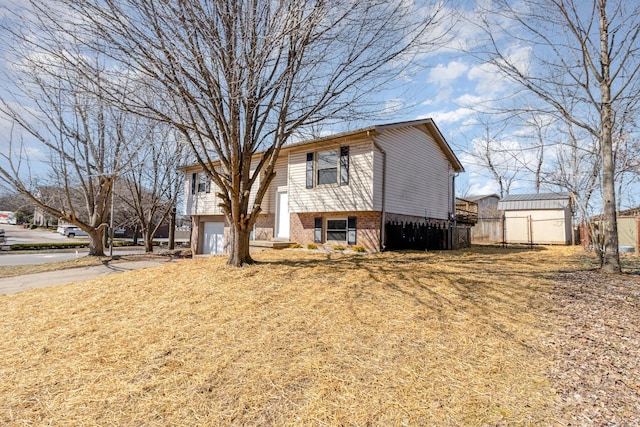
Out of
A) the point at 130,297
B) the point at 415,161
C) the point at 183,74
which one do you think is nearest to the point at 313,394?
the point at 130,297

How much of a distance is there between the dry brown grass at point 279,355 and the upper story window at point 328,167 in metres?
7.40

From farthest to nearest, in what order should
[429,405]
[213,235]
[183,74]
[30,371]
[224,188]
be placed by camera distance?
1. [213,235]
2. [224,188]
3. [183,74]
4. [30,371]
5. [429,405]

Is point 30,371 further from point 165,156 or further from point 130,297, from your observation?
point 165,156

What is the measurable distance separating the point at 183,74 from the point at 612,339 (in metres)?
8.08

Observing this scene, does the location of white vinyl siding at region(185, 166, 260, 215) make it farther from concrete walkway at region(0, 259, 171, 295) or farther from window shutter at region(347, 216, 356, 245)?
window shutter at region(347, 216, 356, 245)

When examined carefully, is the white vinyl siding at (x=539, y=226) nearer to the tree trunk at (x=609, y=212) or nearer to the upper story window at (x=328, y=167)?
the tree trunk at (x=609, y=212)

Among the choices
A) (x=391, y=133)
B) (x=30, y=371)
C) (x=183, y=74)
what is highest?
(x=391, y=133)

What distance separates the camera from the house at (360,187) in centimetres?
1230

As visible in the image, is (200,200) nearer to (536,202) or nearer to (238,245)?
(238,245)

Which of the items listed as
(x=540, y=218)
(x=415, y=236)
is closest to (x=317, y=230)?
(x=415, y=236)

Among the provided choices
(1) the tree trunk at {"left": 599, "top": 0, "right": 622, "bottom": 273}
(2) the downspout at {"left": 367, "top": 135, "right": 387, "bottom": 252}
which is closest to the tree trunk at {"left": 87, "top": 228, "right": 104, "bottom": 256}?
(2) the downspout at {"left": 367, "top": 135, "right": 387, "bottom": 252}

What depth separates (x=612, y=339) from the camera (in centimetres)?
373

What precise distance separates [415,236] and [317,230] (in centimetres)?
449

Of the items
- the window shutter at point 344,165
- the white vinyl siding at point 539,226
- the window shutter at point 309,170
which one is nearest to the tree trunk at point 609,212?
the window shutter at point 344,165
